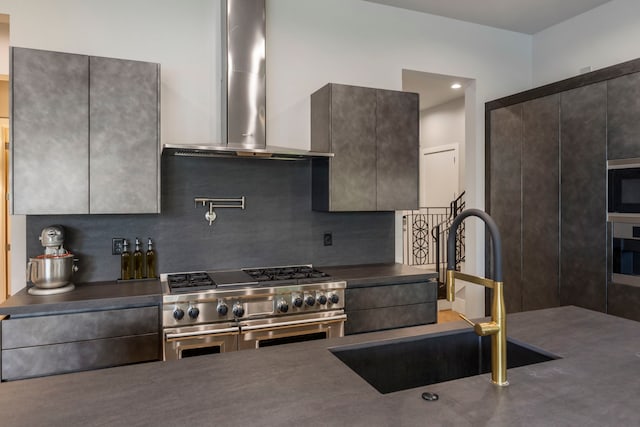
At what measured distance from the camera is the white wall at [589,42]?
3.38 meters

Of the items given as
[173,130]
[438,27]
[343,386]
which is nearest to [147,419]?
[343,386]

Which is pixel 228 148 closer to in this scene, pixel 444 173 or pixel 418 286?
pixel 418 286

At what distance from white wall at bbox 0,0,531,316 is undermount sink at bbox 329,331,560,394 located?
6.81 feet

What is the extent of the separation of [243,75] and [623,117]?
2657 millimetres

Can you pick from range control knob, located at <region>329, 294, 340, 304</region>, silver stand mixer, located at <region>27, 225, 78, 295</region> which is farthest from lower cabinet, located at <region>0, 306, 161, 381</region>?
range control knob, located at <region>329, 294, 340, 304</region>

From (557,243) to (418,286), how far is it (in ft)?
4.19

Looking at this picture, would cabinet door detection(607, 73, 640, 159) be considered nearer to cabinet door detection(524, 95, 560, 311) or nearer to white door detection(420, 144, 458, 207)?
cabinet door detection(524, 95, 560, 311)

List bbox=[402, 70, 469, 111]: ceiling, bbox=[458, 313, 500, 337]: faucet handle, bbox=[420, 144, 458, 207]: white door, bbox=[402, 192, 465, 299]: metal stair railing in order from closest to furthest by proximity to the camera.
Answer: bbox=[458, 313, 500, 337]: faucet handle, bbox=[402, 70, 469, 111]: ceiling, bbox=[420, 144, 458, 207]: white door, bbox=[402, 192, 465, 299]: metal stair railing

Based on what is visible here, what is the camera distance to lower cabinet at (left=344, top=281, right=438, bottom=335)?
9.27 feet

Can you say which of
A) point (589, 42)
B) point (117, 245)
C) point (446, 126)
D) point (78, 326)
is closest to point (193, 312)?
point (78, 326)

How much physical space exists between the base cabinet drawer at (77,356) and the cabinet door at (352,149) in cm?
153

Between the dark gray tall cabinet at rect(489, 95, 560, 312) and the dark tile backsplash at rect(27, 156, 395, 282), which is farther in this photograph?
the dark gray tall cabinet at rect(489, 95, 560, 312)

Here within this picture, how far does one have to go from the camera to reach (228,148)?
259cm

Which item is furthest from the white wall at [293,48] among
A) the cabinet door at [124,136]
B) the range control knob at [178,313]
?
the range control knob at [178,313]
